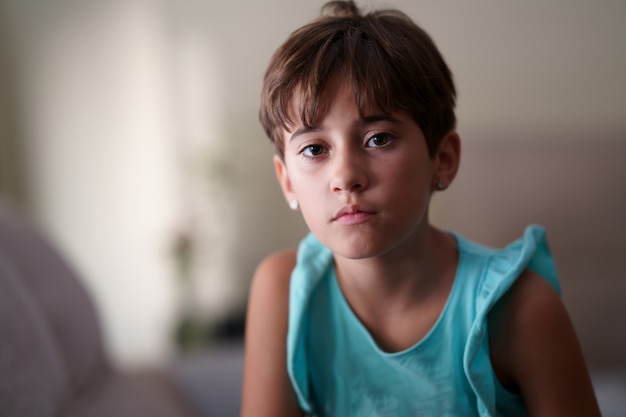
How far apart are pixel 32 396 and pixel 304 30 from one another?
2.24 feet

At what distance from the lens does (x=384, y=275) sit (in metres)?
0.89

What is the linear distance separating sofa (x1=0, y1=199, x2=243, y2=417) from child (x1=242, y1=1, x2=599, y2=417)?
336 mm

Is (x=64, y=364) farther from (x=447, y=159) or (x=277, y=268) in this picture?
(x=447, y=159)

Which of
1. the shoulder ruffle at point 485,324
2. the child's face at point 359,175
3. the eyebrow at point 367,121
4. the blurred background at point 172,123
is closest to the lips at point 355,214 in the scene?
the child's face at point 359,175

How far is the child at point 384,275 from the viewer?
764mm

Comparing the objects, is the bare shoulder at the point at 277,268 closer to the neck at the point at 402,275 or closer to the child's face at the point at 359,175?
the neck at the point at 402,275

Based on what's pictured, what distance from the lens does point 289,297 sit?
3.20 ft

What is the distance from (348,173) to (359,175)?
15mm

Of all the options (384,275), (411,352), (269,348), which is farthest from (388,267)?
(269,348)

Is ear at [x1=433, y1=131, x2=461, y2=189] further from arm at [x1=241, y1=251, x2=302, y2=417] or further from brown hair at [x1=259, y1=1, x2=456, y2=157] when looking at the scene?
arm at [x1=241, y1=251, x2=302, y2=417]

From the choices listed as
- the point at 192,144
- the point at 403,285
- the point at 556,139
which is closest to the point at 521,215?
the point at 556,139

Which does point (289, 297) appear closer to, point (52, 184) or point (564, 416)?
point (564, 416)

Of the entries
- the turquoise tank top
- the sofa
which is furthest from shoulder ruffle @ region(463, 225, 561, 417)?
the sofa

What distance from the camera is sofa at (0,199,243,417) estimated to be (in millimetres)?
935
